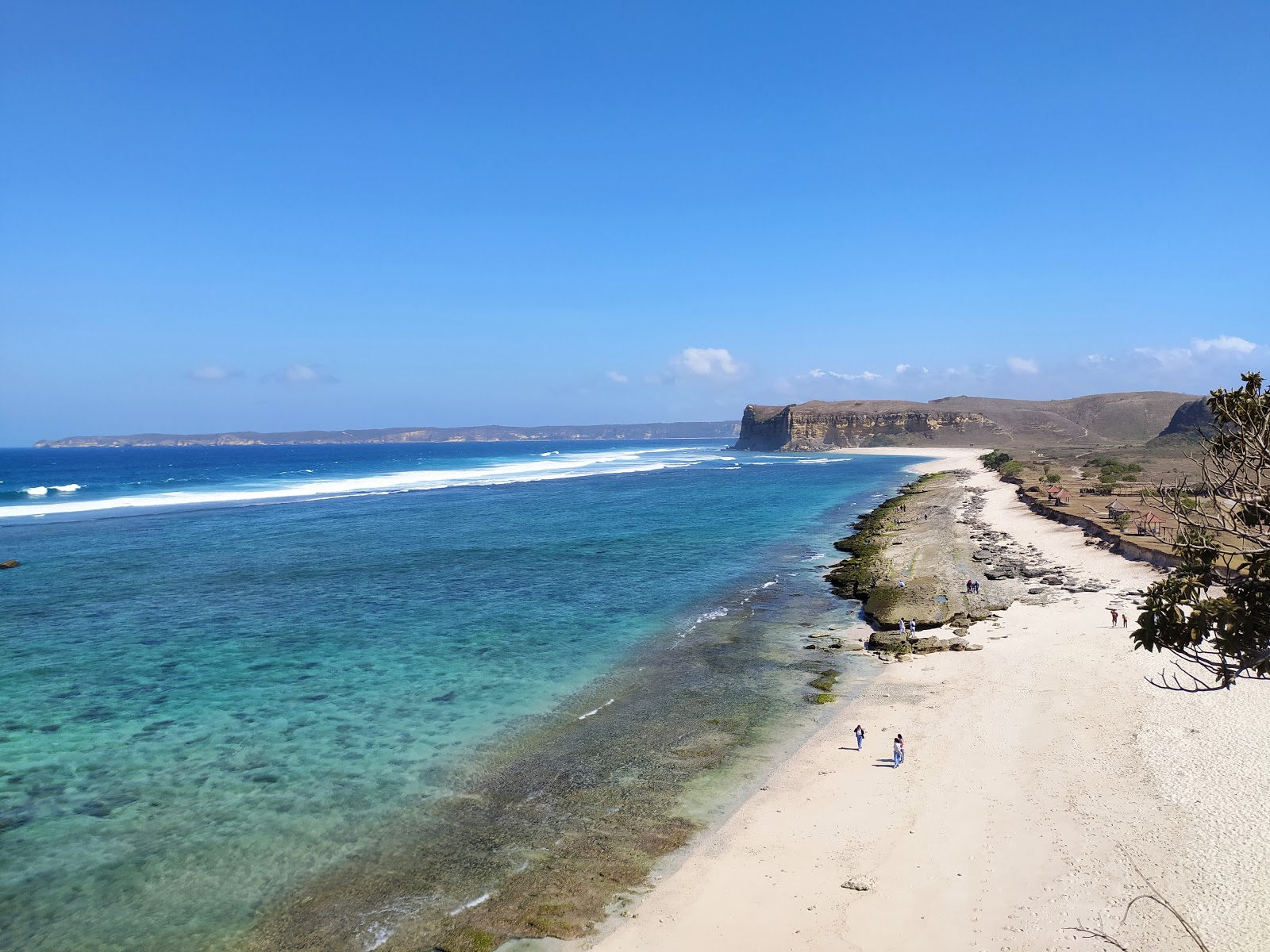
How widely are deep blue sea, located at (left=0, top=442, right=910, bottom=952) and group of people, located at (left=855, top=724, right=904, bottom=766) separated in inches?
341

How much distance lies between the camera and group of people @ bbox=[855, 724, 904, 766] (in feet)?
56.0

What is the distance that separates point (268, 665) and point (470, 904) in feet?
54.7

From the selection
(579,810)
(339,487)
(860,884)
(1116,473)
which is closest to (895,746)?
(860,884)

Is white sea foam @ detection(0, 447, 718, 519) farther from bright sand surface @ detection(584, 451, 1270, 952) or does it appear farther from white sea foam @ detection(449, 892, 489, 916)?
bright sand surface @ detection(584, 451, 1270, 952)

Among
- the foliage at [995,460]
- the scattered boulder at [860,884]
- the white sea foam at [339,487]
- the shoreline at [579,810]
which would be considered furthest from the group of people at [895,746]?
the foliage at [995,460]

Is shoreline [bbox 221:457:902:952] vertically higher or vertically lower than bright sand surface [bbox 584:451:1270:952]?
lower

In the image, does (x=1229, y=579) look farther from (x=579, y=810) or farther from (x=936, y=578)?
(x=936, y=578)

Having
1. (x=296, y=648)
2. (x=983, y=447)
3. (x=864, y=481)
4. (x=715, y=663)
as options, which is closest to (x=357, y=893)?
(x=715, y=663)

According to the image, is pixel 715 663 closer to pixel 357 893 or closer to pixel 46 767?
pixel 357 893

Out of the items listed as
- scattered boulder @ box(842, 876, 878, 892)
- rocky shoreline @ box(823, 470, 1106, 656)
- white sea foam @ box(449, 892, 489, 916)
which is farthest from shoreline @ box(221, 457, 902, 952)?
rocky shoreline @ box(823, 470, 1106, 656)

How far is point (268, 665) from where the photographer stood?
25906 mm

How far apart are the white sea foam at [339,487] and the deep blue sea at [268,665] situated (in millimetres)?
9364

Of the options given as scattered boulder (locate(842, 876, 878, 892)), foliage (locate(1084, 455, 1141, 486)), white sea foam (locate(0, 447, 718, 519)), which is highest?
foliage (locate(1084, 455, 1141, 486))

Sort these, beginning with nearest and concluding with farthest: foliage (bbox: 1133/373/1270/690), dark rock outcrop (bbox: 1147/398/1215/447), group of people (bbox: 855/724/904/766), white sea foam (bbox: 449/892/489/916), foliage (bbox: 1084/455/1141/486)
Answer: foliage (bbox: 1133/373/1270/690) → white sea foam (bbox: 449/892/489/916) → group of people (bbox: 855/724/904/766) → foliage (bbox: 1084/455/1141/486) → dark rock outcrop (bbox: 1147/398/1215/447)
